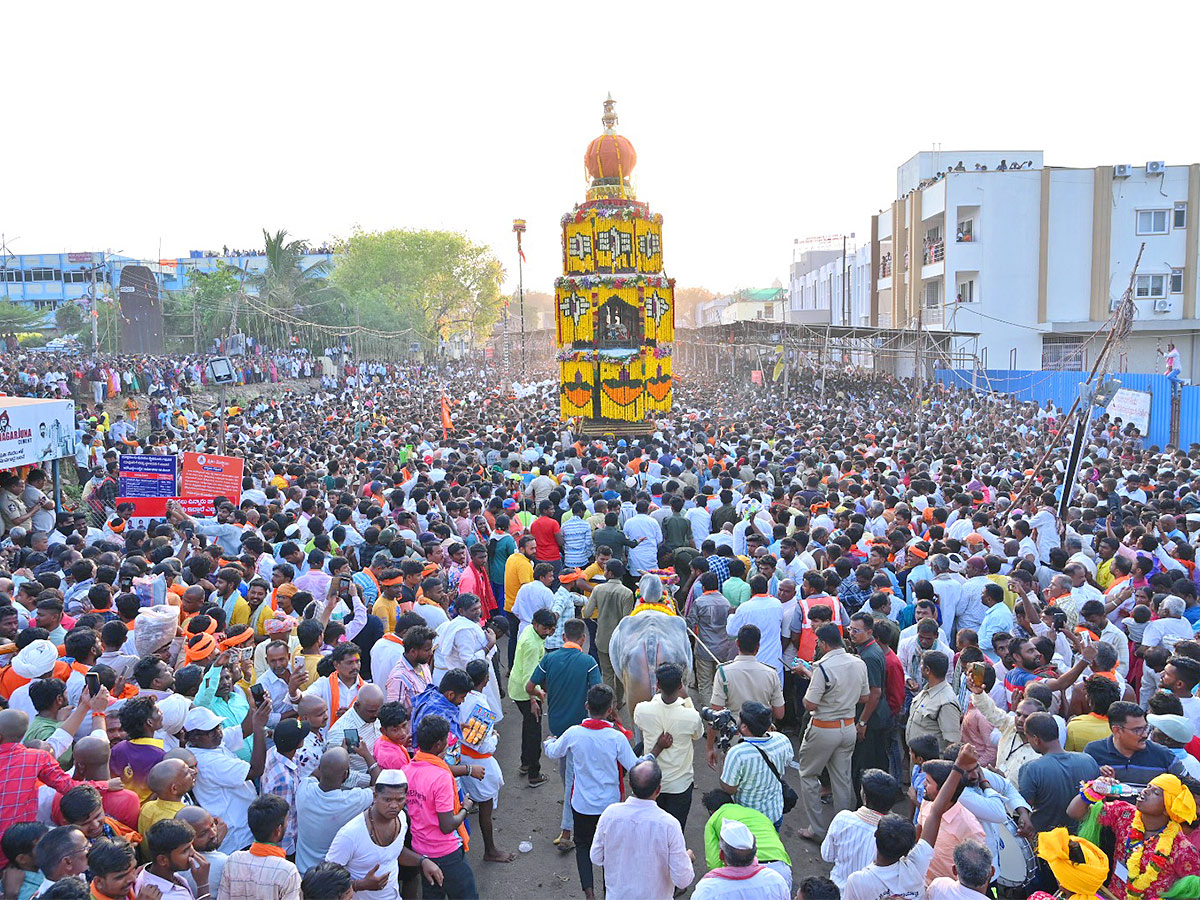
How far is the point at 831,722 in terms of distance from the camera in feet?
18.9

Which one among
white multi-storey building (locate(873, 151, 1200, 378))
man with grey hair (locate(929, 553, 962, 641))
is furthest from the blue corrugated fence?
man with grey hair (locate(929, 553, 962, 641))

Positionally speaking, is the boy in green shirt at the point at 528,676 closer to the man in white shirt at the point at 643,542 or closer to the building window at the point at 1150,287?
the man in white shirt at the point at 643,542

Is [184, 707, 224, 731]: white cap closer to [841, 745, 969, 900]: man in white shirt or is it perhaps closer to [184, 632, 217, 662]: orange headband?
[184, 632, 217, 662]: orange headband

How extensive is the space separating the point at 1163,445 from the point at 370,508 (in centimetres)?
1719

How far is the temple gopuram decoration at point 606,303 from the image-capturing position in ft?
79.6

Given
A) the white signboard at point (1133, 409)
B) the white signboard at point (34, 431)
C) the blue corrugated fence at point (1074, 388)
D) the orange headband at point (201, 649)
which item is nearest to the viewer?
the orange headband at point (201, 649)

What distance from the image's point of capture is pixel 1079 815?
418cm

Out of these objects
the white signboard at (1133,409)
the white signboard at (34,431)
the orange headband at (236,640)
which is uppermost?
the white signboard at (34,431)

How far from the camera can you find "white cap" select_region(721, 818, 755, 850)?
3.59 m

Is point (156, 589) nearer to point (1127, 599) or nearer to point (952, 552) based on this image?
point (952, 552)

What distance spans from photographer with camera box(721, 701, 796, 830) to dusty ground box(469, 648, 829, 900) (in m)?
1.22

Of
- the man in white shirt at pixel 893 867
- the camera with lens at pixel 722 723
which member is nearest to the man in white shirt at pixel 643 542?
the camera with lens at pixel 722 723

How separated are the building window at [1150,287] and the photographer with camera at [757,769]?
3337cm

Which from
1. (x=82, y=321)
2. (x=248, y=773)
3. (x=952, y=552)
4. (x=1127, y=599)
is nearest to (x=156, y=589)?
(x=248, y=773)
